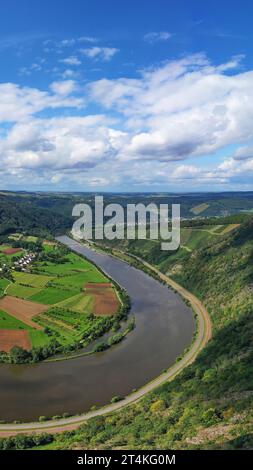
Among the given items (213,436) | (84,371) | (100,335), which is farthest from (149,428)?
(100,335)

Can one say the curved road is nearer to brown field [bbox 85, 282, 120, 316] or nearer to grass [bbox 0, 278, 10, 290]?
brown field [bbox 85, 282, 120, 316]

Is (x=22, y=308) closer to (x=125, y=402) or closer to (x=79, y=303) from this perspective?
(x=79, y=303)

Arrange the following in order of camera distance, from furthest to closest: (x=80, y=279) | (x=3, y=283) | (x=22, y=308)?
(x=80, y=279), (x=3, y=283), (x=22, y=308)

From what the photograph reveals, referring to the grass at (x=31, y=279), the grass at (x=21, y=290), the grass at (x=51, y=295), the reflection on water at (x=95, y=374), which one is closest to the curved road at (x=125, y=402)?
the reflection on water at (x=95, y=374)

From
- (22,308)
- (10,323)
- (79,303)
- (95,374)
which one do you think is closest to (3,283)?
(22,308)

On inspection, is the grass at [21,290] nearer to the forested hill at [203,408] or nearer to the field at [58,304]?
the field at [58,304]

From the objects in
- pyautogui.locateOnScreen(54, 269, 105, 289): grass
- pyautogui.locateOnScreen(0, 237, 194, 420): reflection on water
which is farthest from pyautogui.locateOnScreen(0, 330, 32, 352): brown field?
pyautogui.locateOnScreen(54, 269, 105, 289): grass
